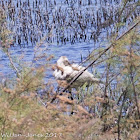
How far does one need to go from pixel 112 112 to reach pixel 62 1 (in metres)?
13.5

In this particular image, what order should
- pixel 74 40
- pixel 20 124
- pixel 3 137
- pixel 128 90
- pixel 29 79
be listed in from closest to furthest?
1. pixel 20 124
2. pixel 3 137
3. pixel 29 79
4. pixel 128 90
5. pixel 74 40

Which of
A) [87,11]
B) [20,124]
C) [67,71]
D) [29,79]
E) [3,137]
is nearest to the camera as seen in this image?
[20,124]

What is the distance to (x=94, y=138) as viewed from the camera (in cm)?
325

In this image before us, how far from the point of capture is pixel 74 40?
1273 centimetres

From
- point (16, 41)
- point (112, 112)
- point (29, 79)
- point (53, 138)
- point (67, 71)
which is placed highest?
point (29, 79)

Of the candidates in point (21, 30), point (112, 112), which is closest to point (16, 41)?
point (21, 30)

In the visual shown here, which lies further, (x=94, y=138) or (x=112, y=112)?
(x=112, y=112)

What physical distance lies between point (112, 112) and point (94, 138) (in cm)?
78

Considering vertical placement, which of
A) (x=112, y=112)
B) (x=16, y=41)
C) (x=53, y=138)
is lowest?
(x=16, y=41)

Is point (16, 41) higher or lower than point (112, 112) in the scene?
lower

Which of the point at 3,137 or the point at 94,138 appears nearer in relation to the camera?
the point at 3,137

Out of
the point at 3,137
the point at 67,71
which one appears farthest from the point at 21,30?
the point at 3,137

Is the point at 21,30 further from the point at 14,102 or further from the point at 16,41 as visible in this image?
the point at 14,102

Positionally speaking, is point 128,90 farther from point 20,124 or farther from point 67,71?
point 67,71
